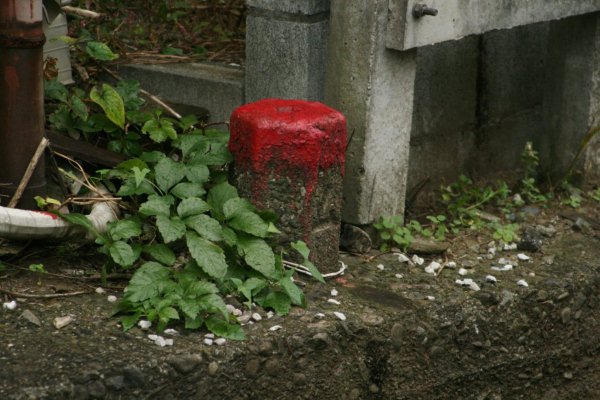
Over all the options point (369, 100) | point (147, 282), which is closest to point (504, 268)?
point (369, 100)

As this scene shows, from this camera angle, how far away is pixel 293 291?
13.2 feet

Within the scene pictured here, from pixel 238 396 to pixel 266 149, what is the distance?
3.05 feet

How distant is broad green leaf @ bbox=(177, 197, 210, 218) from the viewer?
160 inches

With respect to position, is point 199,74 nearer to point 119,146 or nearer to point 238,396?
point 119,146

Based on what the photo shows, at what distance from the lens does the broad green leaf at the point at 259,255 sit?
158 inches

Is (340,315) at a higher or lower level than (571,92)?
lower

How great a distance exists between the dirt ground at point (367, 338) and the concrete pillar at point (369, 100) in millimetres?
294

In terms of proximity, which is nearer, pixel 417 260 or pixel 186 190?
pixel 186 190

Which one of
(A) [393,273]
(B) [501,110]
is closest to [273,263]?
(A) [393,273]

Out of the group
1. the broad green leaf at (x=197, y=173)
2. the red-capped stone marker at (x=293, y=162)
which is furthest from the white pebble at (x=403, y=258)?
the broad green leaf at (x=197, y=173)

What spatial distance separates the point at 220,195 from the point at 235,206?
0.11 m

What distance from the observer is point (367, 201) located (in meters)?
4.71

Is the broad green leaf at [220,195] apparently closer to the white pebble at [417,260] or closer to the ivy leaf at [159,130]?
the ivy leaf at [159,130]

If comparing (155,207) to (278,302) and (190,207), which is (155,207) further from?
(278,302)
